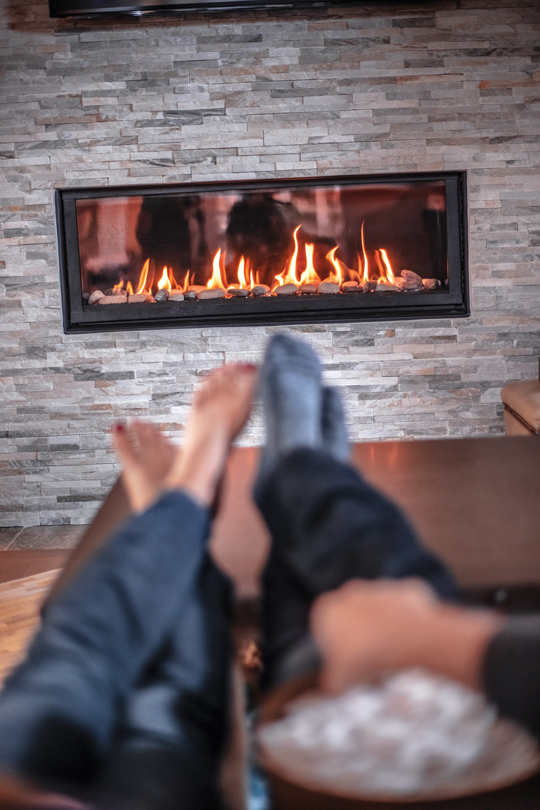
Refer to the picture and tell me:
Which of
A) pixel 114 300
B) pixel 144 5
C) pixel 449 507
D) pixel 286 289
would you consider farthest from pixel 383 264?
pixel 449 507

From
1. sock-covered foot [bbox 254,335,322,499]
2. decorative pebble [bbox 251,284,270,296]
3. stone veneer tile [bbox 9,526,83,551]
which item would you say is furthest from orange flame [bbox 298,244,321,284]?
sock-covered foot [bbox 254,335,322,499]

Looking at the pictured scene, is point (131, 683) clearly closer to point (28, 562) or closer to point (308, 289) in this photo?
point (28, 562)

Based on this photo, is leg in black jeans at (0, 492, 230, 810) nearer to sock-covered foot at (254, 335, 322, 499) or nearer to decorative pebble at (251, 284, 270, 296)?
sock-covered foot at (254, 335, 322, 499)

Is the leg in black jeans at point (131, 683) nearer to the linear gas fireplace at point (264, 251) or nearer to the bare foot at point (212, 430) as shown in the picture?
the bare foot at point (212, 430)

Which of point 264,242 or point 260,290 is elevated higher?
Result: point 264,242

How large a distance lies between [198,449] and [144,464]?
12 centimetres

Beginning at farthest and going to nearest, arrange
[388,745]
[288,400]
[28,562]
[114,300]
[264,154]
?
[114,300], [264,154], [28,562], [288,400], [388,745]

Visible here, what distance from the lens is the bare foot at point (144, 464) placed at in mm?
789

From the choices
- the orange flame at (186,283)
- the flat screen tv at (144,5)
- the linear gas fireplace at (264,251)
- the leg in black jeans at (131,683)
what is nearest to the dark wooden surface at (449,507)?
the leg in black jeans at (131,683)

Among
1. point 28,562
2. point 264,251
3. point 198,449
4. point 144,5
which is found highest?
point 144,5

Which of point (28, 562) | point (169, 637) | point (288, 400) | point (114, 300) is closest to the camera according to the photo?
point (169, 637)

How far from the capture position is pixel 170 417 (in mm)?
2293

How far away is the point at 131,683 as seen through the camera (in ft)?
1.63

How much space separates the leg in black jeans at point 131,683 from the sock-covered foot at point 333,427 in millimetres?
256
